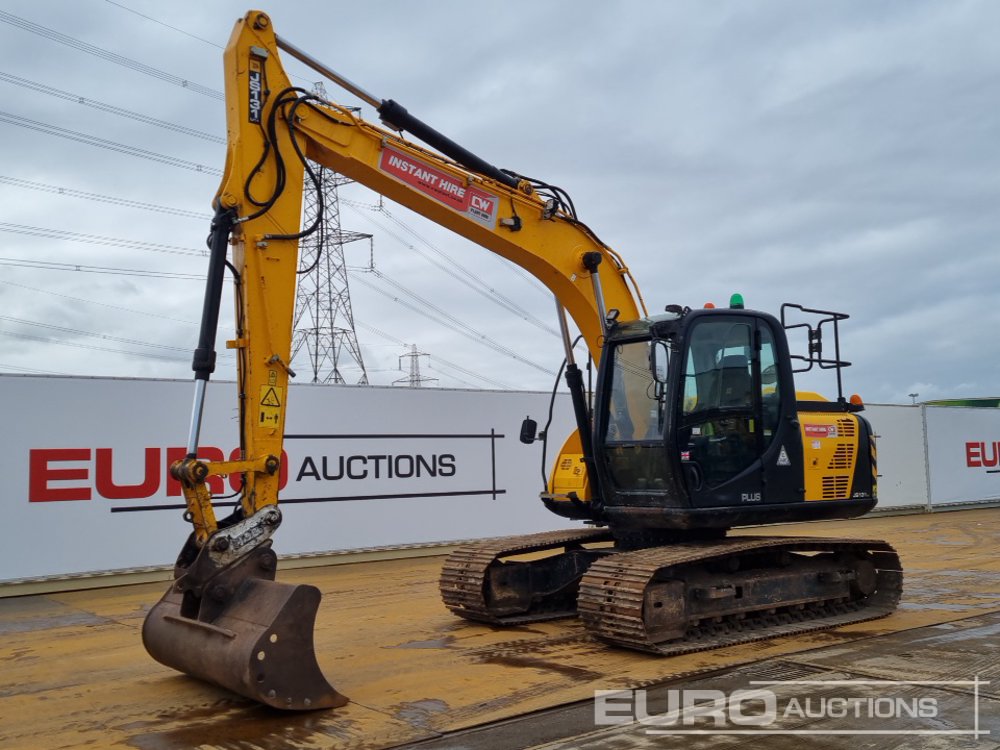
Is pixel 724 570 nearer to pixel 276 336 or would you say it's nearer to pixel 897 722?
pixel 897 722

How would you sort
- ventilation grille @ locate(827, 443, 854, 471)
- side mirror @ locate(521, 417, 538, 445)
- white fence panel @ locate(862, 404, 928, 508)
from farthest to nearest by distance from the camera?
white fence panel @ locate(862, 404, 928, 508) → ventilation grille @ locate(827, 443, 854, 471) → side mirror @ locate(521, 417, 538, 445)

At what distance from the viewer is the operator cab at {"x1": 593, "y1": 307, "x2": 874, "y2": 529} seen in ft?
23.5

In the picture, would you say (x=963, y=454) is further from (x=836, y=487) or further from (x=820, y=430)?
(x=820, y=430)

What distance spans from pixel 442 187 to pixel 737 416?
116 inches

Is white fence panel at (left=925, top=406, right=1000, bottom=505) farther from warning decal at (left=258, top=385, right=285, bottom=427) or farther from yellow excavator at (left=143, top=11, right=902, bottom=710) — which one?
warning decal at (left=258, top=385, right=285, bottom=427)

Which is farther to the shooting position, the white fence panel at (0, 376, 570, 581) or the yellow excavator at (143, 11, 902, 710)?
the white fence panel at (0, 376, 570, 581)

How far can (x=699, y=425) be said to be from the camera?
720 centimetres

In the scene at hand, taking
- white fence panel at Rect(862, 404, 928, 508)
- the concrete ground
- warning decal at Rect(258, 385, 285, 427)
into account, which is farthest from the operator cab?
white fence panel at Rect(862, 404, 928, 508)

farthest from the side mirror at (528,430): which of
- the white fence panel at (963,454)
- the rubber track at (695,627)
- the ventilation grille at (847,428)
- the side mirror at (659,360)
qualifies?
the white fence panel at (963,454)

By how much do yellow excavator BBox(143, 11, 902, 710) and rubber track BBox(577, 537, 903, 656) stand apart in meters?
0.02

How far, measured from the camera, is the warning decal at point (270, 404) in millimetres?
5781

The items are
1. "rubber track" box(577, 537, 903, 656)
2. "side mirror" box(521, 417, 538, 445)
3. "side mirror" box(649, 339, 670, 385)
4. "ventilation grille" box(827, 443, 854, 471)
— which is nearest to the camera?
"rubber track" box(577, 537, 903, 656)

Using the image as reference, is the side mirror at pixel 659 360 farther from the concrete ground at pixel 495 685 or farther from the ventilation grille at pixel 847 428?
the concrete ground at pixel 495 685

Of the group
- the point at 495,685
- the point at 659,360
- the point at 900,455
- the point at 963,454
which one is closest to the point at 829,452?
the point at 659,360
